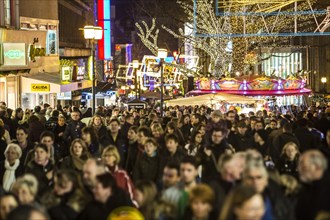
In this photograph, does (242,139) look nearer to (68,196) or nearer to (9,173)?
(9,173)

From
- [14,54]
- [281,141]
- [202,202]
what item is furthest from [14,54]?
[202,202]

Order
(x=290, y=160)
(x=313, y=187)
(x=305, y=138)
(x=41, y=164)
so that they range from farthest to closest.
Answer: (x=305, y=138) → (x=290, y=160) → (x=41, y=164) → (x=313, y=187)

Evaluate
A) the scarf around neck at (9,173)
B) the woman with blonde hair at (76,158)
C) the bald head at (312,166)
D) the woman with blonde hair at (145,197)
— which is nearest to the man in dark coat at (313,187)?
the bald head at (312,166)

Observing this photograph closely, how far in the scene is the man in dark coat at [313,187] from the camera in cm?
755

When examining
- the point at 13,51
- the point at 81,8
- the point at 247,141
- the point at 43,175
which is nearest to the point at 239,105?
the point at 13,51

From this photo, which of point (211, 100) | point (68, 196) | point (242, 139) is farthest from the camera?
point (211, 100)

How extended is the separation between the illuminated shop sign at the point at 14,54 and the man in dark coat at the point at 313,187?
2186 cm

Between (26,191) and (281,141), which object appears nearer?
(26,191)

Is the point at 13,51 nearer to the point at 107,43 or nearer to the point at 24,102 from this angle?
the point at 24,102

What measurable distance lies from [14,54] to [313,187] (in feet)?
73.8

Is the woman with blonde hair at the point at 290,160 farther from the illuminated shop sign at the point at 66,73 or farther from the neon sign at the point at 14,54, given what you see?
the illuminated shop sign at the point at 66,73

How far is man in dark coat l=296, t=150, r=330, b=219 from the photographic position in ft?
24.8

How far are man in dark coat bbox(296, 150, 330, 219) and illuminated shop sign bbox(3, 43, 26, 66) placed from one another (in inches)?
861

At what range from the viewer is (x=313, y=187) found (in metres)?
7.67
